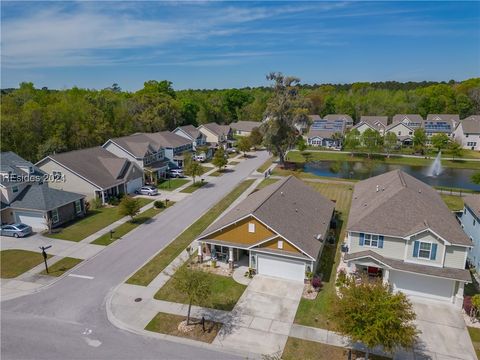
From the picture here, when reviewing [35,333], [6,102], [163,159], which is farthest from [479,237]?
[6,102]

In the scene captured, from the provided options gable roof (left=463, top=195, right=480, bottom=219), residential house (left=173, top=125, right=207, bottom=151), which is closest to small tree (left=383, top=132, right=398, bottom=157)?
residential house (left=173, top=125, right=207, bottom=151)

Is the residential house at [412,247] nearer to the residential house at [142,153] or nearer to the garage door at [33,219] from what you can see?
the garage door at [33,219]

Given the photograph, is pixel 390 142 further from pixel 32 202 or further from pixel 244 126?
pixel 32 202

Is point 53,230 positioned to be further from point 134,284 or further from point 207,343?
point 207,343

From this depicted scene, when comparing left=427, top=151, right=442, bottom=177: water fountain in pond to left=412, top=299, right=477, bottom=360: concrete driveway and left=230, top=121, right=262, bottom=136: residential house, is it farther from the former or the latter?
left=230, top=121, right=262, bottom=136: residential house

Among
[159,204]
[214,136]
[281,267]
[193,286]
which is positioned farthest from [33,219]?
[214,136]

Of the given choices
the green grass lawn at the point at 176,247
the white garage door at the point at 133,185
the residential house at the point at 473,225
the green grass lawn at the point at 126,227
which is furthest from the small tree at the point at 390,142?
the white garage door at the point at 133,185

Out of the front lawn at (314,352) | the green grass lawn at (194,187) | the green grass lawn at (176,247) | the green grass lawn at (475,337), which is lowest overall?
the green grass lawn at (475,337)
